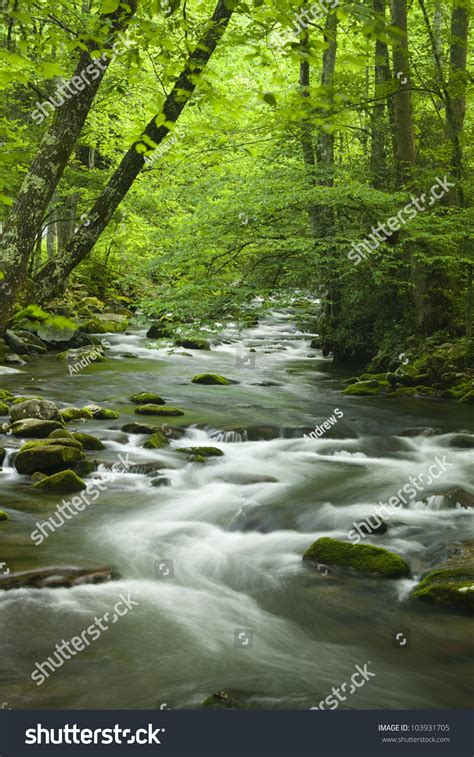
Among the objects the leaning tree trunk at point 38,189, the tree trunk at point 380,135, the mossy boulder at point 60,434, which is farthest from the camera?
the tree trunk at point 380,135

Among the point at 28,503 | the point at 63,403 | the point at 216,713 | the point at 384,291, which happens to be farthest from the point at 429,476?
the point at 384,291

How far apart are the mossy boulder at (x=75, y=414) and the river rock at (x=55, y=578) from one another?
16.8 feet

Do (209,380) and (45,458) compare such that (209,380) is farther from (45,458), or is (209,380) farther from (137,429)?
(45,458)

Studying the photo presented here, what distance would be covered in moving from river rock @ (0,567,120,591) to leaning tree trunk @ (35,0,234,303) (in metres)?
2.64

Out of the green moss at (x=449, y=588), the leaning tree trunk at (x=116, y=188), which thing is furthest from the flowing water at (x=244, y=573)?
the leaning tree trunk at (x=116, y=188)

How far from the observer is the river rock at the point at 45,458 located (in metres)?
7.88

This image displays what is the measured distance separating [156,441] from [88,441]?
1.01 meters

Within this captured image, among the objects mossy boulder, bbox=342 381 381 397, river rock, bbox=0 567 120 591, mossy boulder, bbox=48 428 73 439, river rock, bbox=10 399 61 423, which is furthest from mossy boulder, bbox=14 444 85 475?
mossy boulder, bbox=342 381 381 397

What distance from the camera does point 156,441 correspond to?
31.3ft

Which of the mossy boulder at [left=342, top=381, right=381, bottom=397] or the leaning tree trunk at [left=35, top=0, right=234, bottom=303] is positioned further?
the mossy boulder at [left=342, top=381, right=381, bottom=397]

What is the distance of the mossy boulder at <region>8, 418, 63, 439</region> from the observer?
905 centimetres

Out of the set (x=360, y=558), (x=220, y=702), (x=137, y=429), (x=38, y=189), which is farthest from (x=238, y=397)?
(x=38, y=189)

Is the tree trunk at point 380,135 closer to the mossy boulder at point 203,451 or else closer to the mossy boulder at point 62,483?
the mossy boulder at point 203,451

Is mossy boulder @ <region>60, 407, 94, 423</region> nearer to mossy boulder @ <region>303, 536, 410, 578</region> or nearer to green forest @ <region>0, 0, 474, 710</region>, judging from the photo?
green forest @ <region>0, 0, 474, 710</region>
